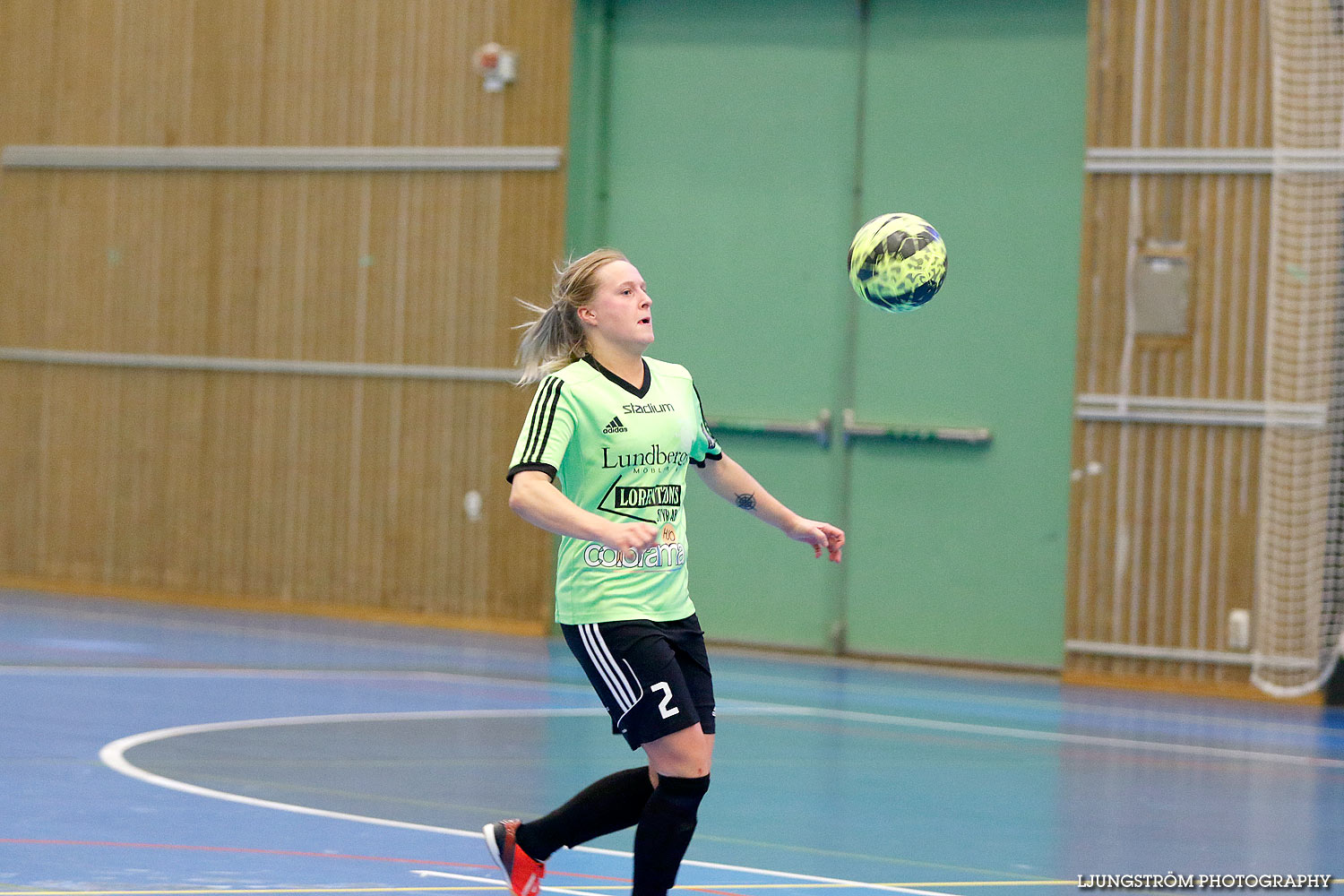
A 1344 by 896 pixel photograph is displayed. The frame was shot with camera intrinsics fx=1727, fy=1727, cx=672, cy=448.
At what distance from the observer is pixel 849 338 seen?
1444cm

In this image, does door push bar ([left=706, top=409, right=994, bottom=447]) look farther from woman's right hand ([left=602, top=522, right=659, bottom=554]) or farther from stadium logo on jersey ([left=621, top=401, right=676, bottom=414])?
woman's right hand ([left=602, top=522, right=659, bottom=554])

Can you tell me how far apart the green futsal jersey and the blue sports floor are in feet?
4.12

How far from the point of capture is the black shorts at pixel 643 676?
4.71 metres

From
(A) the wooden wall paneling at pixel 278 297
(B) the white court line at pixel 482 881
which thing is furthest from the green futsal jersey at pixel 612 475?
(A) the wooden wall paneling at pixel 278 297

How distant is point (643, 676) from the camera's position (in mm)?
4711

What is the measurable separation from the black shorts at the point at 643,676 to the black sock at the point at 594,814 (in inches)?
9.0

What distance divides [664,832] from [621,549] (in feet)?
2.74

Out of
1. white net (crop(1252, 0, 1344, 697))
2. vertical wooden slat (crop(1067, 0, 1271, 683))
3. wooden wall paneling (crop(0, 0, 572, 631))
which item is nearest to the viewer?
white net (crop(1252, 0, 1344, 697))

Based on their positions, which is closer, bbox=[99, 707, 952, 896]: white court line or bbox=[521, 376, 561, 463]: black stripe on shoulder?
bbox=[521, 376, 561, 463]: black stripe on shoulder

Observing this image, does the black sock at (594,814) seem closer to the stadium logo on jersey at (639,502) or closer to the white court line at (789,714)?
the stadium logo on jersey at (639,502)

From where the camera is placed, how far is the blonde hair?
507cm

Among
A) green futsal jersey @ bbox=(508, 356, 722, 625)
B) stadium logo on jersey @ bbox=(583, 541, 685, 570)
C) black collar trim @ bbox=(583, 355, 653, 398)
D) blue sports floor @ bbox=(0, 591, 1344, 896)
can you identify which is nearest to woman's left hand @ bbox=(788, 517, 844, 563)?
green futsal jersey @ bbox=(508, 356, 722, 625)

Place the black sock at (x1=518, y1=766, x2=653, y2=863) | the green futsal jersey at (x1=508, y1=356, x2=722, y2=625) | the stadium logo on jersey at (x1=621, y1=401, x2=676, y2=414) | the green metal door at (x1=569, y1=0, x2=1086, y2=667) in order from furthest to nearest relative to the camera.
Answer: the green metal door at (x1=569, y1=0, x2=1086, y2=667) < the black sock at (x1=518, y1=766, x2=653, y2=863) < the stadium logo on jersey at (x1=621, y1=401, x2=676, y2=414) < the green futsal jersey at (x1=508, y1=356, x2=722, y2=625)

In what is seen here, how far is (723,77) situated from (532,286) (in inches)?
95.9
